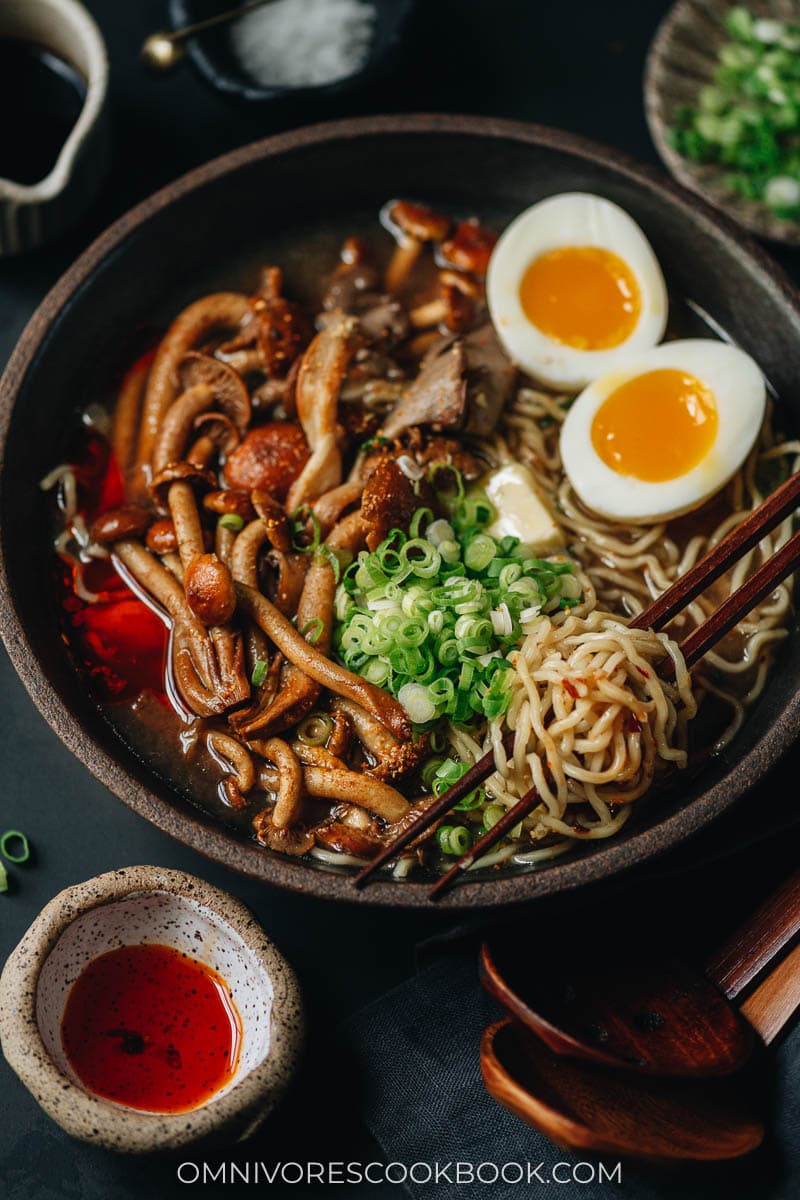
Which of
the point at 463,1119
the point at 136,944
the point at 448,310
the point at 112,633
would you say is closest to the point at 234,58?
the point at 448,310

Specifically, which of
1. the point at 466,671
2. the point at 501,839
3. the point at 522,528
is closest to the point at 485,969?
the point at 501,839

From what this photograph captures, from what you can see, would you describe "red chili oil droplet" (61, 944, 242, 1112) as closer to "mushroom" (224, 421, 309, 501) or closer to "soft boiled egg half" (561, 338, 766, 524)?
"mushroom" (224, 421, 309, 501)

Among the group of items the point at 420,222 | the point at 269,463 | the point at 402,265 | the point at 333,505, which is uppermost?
the point at 420,222

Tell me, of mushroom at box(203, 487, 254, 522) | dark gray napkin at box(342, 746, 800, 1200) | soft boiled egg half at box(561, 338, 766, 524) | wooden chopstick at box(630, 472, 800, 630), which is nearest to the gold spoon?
mushroom at box(203, 487, 254, 522)

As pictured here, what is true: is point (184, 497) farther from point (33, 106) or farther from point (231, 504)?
point (33, 106)

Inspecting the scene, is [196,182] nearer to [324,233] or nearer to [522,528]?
[324,233]

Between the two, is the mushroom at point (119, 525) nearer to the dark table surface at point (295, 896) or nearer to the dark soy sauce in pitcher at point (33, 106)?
the dark table surface at point (295, 896)
